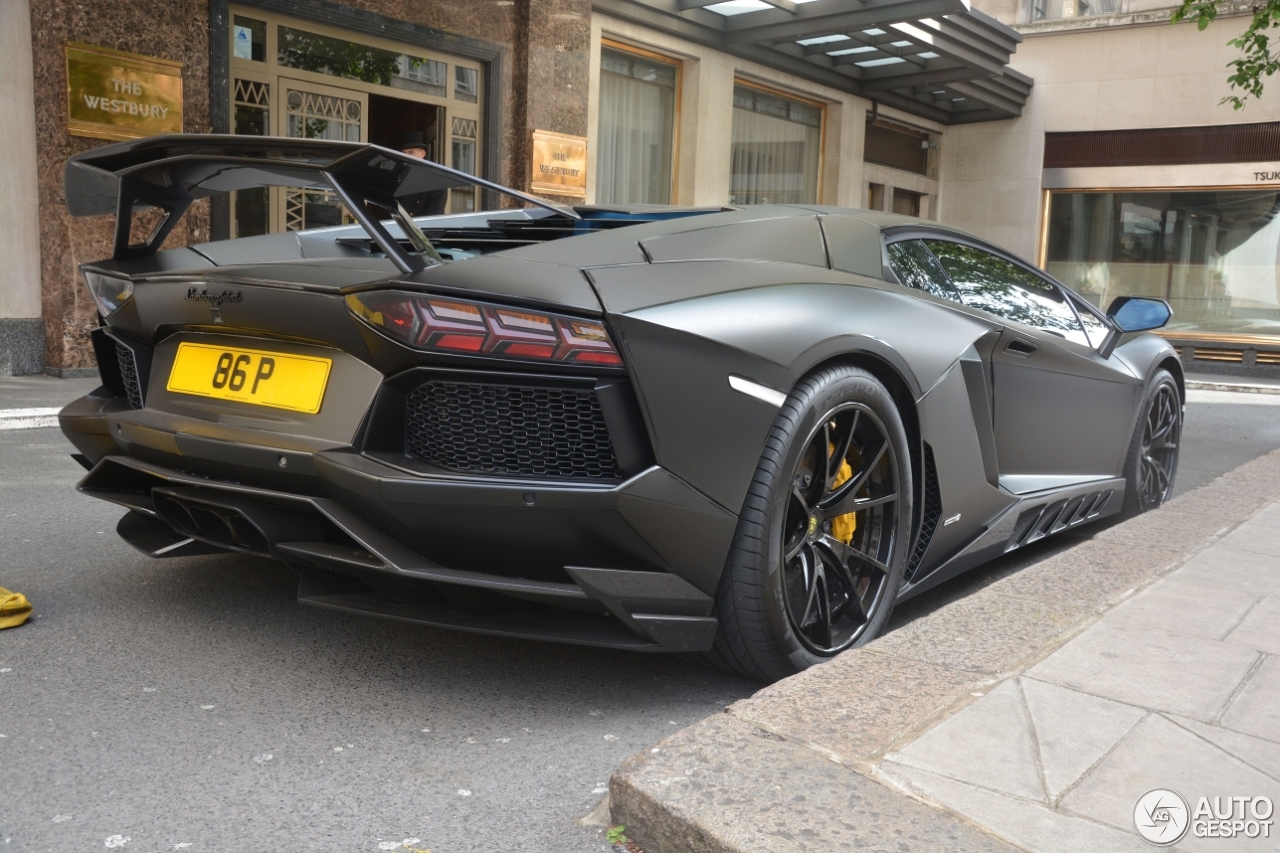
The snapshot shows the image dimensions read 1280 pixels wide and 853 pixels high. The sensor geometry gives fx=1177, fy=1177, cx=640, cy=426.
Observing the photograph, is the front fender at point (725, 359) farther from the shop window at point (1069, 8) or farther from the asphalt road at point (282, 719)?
the shop window at point (1069, 8)

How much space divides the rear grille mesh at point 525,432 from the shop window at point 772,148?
1404 cm

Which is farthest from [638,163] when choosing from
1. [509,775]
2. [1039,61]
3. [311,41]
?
[509,775]

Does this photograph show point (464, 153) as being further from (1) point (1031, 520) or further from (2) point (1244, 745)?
(2) point (1244, 745)

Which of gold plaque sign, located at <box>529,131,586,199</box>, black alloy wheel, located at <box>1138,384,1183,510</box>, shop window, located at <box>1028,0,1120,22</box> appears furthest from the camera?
shop window, located at <box>1028,0,1120,22</box>

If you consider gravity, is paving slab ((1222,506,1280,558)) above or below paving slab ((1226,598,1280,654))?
below

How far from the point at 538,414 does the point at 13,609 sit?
160cm

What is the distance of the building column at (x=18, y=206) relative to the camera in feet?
29.2

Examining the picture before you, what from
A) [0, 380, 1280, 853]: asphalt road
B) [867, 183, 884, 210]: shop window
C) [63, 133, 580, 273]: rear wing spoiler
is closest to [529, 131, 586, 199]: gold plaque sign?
[867, 183, 884, 210]: shop window

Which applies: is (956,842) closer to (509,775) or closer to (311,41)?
(509,775)

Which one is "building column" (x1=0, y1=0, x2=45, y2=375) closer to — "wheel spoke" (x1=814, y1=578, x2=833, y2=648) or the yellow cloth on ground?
the yellow cloth on ground

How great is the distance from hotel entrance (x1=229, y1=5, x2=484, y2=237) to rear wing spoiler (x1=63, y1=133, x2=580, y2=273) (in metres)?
7.01

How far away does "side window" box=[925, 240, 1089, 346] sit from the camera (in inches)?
148

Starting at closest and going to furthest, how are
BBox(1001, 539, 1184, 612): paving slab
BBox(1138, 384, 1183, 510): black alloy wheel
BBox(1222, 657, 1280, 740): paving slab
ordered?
BBox(1222, 657, 1280, 740): paving slab → BBox(1001, 539, 1184, 612): paving slab → BBox(1138, 384, 1183, 510): black alloy wheel

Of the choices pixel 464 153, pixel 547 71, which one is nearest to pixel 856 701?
pixel 464 153
